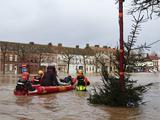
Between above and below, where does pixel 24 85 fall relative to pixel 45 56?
below

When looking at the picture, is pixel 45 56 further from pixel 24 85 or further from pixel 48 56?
pixel 24 85

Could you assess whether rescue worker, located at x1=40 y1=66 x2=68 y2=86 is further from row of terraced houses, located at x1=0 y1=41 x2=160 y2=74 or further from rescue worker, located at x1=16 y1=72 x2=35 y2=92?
row of terraced houses, located at x1=0 y1=41 x2=160 y2=74

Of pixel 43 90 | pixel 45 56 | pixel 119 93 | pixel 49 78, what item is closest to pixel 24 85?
pixel 43 90

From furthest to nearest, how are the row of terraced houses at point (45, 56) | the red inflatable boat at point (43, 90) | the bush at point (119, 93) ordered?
the row of terraced houses at point (45, 56), the red inflatable boat at point (43, 90), the bush at point (119, 93)

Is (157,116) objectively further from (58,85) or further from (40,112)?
(58,85)

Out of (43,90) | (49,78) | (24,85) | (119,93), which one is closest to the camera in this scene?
(119,93)

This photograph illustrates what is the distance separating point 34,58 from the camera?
109 m

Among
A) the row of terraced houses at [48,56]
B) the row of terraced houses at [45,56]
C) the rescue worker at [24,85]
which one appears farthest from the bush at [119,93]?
the row of terraced houses at [48,56]

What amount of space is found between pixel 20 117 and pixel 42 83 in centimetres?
1193

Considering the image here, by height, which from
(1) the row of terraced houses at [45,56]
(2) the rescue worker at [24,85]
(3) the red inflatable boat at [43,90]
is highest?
(1) the row of terraced houses at [45,56]

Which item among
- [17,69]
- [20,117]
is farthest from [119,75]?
[17,69]

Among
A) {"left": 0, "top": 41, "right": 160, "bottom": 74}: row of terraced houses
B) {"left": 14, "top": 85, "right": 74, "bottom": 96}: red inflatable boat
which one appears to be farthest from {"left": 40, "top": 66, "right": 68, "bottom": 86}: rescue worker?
{"left": 0, "top": 41, "right": 160, "bottom": 74}: row of terraced houses

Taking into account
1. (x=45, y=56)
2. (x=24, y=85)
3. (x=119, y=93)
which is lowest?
(x=119, y=93)

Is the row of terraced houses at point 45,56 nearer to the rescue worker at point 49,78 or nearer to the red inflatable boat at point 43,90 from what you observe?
the rescue worker at point 49,78
